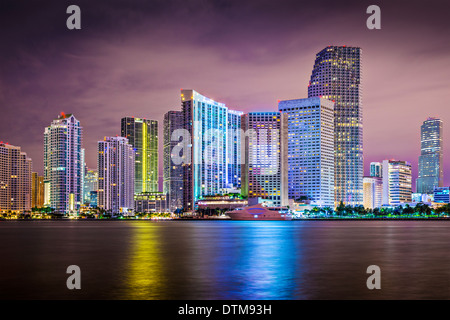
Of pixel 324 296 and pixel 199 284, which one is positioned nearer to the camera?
pixel 324 296

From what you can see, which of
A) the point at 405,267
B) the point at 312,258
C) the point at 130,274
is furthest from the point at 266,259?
the point at 130,274
